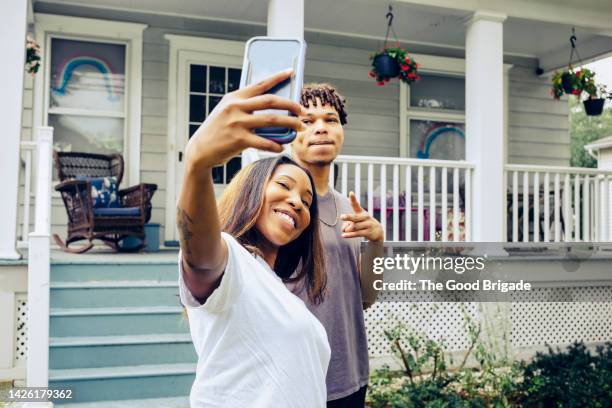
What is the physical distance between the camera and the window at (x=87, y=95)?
6.20 metres

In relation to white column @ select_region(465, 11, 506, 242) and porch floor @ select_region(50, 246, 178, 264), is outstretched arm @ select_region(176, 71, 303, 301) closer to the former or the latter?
porch floor @ select_region(50, 246, 178, 264)

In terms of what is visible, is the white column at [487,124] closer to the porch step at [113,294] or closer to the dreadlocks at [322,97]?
the porch step at [113,294]

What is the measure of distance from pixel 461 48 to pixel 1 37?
549 cm

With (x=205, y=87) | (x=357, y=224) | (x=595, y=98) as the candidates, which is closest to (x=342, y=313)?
(x=357, y=224)

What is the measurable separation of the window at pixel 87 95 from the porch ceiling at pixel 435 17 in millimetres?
495

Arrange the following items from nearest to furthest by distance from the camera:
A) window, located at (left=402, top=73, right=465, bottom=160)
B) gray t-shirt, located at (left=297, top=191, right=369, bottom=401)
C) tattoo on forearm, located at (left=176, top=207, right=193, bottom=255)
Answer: tattoo on forearm, located at (left=176, top=207, right=193, bottom=255) < gray t-shirt, located at (left=297, top=191, right=369, bottom=401) < window, located at (left=402, top=73, right=465, bottom=160)

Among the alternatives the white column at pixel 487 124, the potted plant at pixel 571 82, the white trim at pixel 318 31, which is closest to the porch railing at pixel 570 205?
the white column at pixel 487 124

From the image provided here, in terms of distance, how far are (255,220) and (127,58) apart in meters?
5.86

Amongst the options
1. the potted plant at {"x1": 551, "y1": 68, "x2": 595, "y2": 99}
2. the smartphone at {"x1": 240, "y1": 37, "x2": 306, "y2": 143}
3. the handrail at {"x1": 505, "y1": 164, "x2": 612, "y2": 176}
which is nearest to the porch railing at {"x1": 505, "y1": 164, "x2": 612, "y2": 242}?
the handrail at {"x1": 505, "y1": 164, "x2": 612, "y2": 176}

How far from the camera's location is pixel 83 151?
20.7 ft

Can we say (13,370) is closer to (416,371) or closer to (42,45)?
(416,371)

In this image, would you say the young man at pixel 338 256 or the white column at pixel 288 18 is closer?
the young man at pixel 338 256

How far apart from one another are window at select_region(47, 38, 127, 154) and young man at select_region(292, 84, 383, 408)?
201 inches

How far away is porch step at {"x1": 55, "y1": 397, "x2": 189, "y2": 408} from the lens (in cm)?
352
